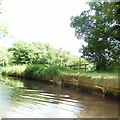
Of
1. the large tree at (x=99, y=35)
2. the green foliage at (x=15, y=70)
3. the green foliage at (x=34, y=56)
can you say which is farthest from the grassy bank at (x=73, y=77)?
the green foliage at (x=34, y=56)

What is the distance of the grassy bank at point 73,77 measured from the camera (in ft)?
27.6

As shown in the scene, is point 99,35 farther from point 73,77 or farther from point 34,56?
point 34,56

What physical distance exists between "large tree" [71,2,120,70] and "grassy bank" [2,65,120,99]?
134 cm

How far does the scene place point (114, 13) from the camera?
933 centimetres

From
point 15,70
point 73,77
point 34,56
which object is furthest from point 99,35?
point 34,56

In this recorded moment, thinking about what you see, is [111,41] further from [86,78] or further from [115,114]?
[115,114]

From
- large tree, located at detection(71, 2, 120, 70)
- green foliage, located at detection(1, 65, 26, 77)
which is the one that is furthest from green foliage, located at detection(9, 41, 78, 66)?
large tree, located at detection(71, 2, 120, 70)

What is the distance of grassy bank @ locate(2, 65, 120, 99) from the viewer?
842 cm

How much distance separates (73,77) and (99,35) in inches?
94.3

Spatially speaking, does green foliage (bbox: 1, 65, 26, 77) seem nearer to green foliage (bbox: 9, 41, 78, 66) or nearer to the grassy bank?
the grassy bank

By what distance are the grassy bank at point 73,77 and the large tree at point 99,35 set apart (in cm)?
134

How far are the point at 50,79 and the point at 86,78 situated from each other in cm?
490

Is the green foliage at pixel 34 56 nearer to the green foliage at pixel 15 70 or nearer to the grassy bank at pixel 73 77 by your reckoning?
the green foliage at pixel 15 70

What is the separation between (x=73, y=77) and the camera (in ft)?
39.1
